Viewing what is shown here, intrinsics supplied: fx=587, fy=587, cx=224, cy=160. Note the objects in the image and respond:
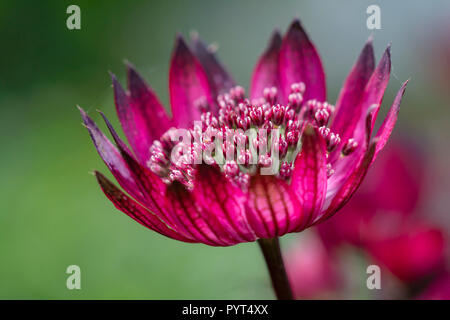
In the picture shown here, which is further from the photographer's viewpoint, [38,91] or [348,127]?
[38,91]

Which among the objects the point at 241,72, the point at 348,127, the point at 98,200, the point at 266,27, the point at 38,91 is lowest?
the point at 348,127

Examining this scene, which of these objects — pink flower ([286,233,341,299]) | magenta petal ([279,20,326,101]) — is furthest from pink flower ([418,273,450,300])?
magenta petal ([279,20,326,101])

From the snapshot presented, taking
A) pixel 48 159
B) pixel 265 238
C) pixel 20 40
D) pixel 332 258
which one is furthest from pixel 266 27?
pixel 265 238

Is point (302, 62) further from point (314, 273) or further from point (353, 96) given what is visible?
point (314, 273)

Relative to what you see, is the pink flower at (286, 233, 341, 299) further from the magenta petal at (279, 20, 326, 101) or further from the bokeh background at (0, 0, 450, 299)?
the magenta petal at (279, 20, 326, 101)

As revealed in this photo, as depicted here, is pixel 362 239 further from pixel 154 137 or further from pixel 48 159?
pixel 48 159
